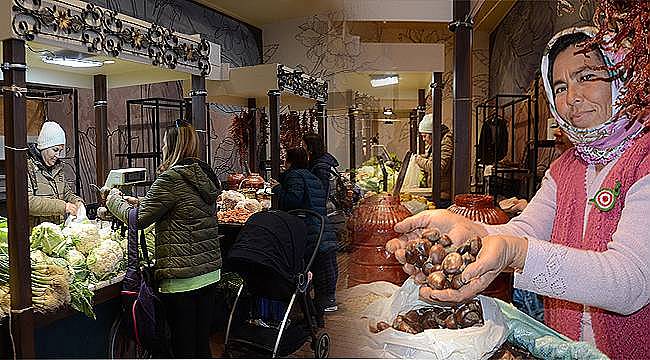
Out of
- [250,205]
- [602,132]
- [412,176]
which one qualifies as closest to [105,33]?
[250,205]

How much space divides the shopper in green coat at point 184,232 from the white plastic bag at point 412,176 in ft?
1.22

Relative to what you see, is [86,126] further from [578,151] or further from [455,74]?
[578,151]

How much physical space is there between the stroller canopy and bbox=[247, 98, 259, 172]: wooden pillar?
0.10 m

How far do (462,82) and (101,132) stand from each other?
68cm

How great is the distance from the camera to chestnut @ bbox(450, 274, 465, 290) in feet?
2.37

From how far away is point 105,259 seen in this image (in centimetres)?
106

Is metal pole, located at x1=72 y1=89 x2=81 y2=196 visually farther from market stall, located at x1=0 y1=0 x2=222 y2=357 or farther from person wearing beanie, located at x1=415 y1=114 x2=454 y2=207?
person wearing beanie, located at x1=415 y1=114 x2=454 y2=207

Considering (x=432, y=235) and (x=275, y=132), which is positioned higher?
(x=275, y=132)

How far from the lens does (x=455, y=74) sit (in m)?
1.06

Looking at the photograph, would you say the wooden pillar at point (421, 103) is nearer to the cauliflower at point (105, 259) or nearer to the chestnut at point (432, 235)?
the chestnut at point (432, 235)

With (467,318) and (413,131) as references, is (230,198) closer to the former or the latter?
(413,131)

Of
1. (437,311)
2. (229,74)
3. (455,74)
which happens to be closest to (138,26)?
(229,74)

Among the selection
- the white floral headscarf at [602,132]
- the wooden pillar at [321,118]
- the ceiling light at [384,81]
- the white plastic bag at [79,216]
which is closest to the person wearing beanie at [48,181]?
the white plastic bag at [79,216]

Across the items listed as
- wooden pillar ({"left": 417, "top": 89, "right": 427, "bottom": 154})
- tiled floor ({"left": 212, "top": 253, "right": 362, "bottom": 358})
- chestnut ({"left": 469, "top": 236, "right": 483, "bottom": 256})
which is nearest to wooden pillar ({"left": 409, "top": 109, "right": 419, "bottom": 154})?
wooden pillar ({"left": 417, "top": 89, "right": 427, "bottom": 154})
